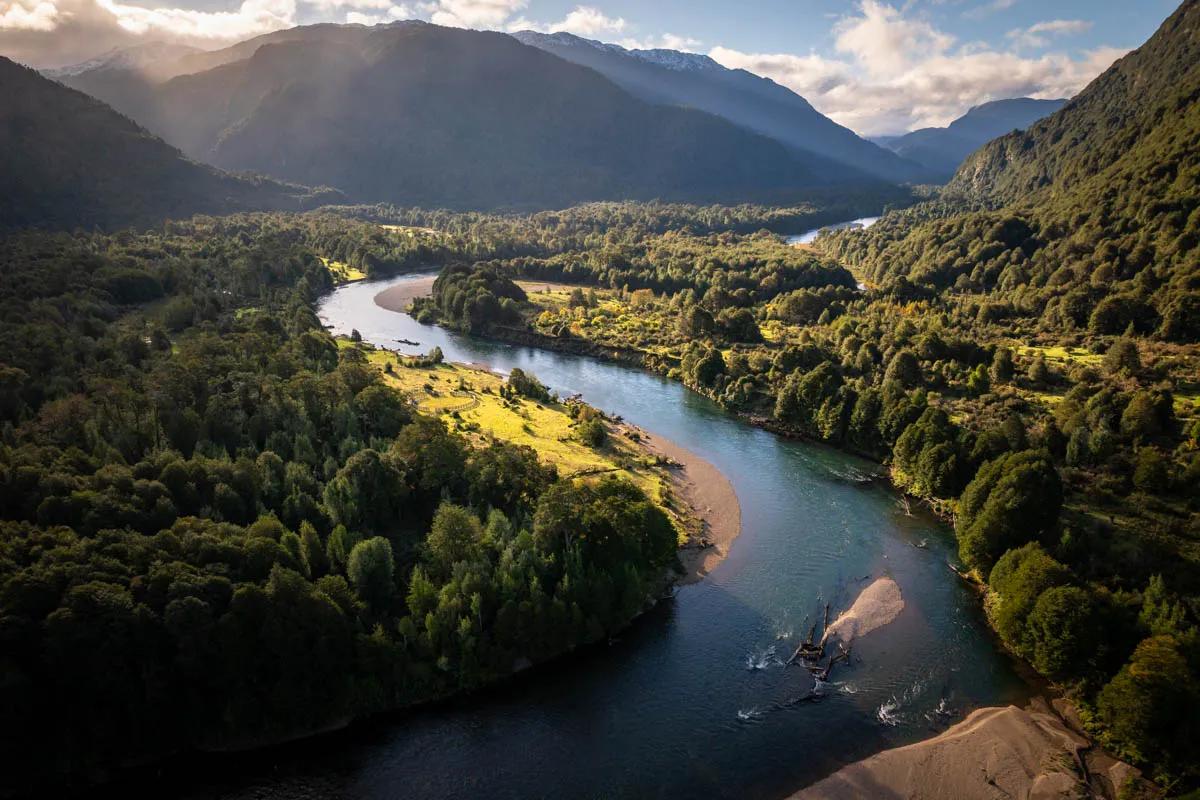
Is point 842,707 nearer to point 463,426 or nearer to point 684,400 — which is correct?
point 463,426

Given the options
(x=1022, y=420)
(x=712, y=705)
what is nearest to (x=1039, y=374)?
(x=1022, y=420)

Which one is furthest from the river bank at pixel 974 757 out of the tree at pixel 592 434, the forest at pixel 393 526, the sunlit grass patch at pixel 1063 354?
the sunlit grass patch at pixel 1063 354

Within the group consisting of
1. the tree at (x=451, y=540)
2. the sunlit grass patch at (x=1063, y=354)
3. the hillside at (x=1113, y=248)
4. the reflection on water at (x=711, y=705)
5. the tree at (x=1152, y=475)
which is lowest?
the reflection on water at (x=711, y=705)

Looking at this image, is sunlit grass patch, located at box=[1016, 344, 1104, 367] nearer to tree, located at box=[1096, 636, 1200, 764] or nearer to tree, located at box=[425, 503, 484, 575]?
tree, located at box=[1096, 636, 1200, 764]

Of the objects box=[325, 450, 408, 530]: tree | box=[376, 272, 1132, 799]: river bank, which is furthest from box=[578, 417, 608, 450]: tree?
box=[376, 272, 1132, 799]: river bank

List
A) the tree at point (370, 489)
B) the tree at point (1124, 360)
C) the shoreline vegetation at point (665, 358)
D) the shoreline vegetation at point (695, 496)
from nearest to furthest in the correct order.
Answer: the shoreline vegetation at point (665, 358), the tree at point (370, 489), the shoreline vegetation at point (695, 496), the tree at point (1124, 360)

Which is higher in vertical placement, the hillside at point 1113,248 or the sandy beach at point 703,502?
the hillside at point 1113,248

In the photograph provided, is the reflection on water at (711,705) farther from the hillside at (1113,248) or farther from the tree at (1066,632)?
the hillside at (1113,248)
